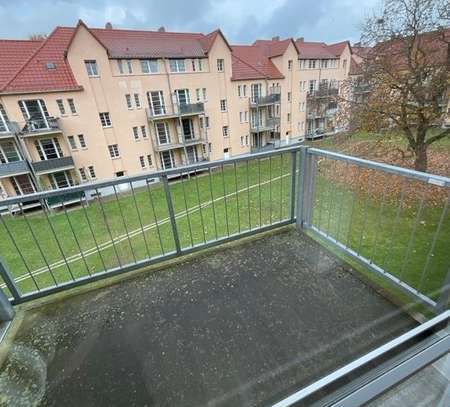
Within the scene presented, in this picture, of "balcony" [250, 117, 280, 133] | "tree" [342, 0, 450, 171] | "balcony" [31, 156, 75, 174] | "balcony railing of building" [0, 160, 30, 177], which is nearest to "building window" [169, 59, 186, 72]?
"balcony" [250, 117, 280, 133]

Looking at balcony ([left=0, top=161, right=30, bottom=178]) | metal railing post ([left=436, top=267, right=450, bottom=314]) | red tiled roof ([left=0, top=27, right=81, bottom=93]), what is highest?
red tiled roof ([left=0, top=27, right=81, bottom=93])

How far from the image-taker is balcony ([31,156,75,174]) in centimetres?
1198

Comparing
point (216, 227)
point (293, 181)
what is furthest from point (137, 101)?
point (293, 181)

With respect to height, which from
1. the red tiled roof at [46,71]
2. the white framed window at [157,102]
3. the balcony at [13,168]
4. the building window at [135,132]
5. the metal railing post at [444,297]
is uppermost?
the red tiled roof at [46,71]

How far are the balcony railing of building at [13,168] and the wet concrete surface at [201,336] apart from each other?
1322 centimetres

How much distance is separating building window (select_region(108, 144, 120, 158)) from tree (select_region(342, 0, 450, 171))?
11997 millimetres

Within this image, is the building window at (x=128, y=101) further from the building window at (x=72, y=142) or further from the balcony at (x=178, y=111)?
the building window at (x=72, y=142)

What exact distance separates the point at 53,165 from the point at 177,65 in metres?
8.70

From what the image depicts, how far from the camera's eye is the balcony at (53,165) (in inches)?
472

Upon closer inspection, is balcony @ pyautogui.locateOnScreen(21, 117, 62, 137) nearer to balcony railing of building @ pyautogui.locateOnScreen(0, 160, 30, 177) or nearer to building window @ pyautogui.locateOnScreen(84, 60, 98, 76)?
balcony railing of building @ pyautogui.locateOnScreen(0, 160, 30, 177)

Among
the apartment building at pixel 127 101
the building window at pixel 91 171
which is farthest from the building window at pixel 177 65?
the building window at pixel 91 171

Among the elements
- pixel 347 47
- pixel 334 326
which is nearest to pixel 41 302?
pixel 334 326

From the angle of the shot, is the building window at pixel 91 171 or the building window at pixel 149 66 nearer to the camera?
the building window at pixel 149 66

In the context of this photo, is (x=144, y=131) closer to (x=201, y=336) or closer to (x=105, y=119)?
(x=105, y=119)
